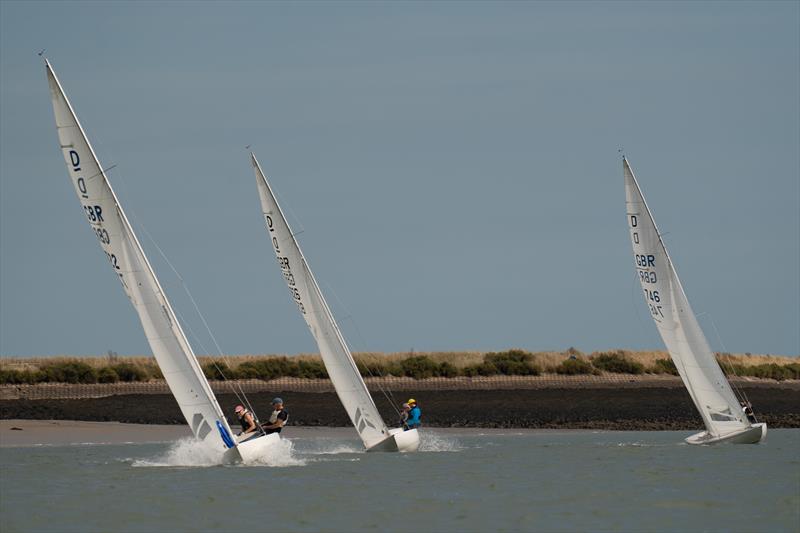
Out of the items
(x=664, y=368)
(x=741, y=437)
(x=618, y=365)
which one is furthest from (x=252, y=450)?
(x=664, y=368)

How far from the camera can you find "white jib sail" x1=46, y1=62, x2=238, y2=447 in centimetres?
2867

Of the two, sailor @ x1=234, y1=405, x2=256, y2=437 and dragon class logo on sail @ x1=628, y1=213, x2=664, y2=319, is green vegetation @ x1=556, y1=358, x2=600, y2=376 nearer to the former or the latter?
dragon class logo on sail @ x1=628, y1=213, x2=664, y2=319

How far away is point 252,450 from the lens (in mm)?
29797

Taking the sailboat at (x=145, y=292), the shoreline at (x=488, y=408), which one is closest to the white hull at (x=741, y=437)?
the shoreline at (x=488, y=408)

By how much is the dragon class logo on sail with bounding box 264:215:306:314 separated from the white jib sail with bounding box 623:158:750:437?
8603mm

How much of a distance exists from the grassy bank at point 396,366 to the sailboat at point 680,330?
57.3 feet

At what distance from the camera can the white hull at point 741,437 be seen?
3516 cm

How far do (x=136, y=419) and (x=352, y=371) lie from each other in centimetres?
1133

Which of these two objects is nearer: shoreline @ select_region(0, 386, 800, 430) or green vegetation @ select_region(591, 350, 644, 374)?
shoreline @ select_region(0, 386, 800, 430)

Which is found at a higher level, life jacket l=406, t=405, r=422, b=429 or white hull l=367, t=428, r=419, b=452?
life jacket l=406, t=405, r=422, b=429

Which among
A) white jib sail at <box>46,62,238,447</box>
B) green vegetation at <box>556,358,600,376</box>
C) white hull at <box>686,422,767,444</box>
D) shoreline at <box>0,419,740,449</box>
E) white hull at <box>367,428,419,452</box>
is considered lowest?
shoreline at <box>0,419,740,449</box>

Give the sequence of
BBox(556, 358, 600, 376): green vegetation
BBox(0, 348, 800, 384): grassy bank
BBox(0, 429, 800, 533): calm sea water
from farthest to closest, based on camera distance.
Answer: BBox(556, 358, 600, 376): green vegetation
BBox(0, 348, 800, 384): grassy bank
BBox(0, 429, 800, 533): calm sea water

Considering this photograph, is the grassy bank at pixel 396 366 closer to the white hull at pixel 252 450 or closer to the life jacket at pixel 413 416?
the life jacket at pixel 413 416

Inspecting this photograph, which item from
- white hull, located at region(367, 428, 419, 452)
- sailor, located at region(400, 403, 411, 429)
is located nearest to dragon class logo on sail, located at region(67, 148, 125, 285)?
white hull, located at region(367, 428, 419, 452)
